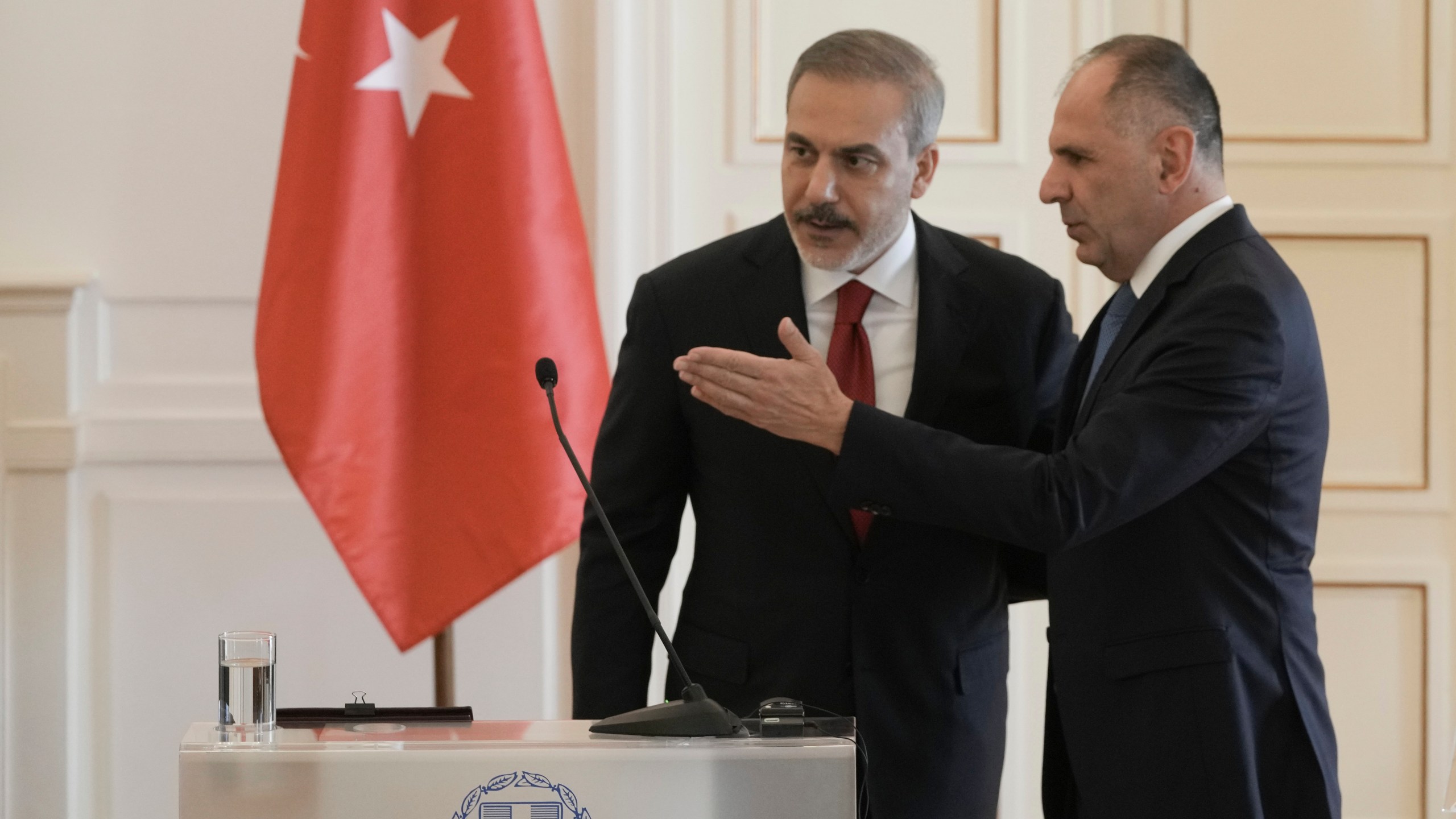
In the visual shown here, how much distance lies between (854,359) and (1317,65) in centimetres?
192

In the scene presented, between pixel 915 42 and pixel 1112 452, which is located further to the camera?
pixel 915 42

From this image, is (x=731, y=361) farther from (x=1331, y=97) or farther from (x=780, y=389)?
(x=1331, y=97)

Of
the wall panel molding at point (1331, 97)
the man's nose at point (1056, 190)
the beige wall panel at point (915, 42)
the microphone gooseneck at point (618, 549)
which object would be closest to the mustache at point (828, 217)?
the man's nose at point (1056, 190)

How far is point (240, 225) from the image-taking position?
307 cm

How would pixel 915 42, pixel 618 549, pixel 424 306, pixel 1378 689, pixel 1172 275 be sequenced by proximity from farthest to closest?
pixel 1378 689 → pixel 915 42 → pixel 424 306 → pixel 1172 275 → pixel 618 549

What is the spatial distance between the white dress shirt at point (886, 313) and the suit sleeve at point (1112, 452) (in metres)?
0.26

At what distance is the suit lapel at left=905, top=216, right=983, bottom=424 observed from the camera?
1.88 m

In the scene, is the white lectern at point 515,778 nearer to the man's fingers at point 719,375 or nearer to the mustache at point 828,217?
the man's fingers at point 719,375

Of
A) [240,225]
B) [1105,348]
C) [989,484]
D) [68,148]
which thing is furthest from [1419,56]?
[68,148]

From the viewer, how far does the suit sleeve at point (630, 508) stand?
77.7 inches

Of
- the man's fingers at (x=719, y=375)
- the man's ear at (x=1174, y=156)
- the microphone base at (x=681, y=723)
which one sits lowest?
the microphone base at (x=681, y=723)

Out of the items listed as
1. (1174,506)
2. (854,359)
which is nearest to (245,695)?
(854,359)

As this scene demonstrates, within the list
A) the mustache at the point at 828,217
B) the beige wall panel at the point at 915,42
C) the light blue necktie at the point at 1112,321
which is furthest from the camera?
the beige wall panel at the point at 915,42

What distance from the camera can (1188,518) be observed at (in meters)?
1.64
